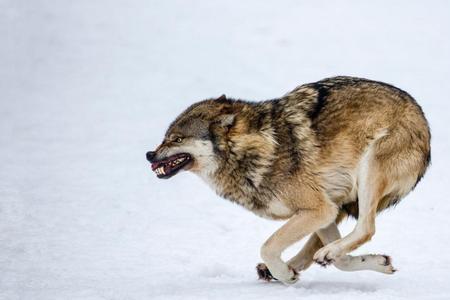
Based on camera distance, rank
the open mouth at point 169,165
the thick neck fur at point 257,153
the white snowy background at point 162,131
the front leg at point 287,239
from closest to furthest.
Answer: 1. the front leg at point 287,239
2. the thick neck fur at point 257,153
3. the open mouth at point 169,165
4. the white snowy background at point 162,131

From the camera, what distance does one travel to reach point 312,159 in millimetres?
6484

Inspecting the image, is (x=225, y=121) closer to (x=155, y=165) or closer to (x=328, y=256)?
(x=155, y=165)

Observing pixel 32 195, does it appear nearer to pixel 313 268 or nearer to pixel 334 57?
pixel 313 268

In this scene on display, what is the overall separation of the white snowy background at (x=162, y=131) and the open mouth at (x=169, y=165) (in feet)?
3.43

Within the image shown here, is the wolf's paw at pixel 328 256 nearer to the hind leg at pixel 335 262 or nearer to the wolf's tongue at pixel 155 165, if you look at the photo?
the hind leg at pixel 335 262

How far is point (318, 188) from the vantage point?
6430 millimetres

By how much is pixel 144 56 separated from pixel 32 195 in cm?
712

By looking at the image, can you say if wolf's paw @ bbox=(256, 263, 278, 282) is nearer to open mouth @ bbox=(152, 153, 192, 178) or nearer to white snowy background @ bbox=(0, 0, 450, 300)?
white snowy background @ bbox=(0, 0, 450, 300)

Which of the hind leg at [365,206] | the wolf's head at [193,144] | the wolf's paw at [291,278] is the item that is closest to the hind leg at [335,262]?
the hind leg at [365,206]

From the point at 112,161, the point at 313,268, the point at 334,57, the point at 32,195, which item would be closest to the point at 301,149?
the point at 313,268

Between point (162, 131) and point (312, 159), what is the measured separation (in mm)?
6911

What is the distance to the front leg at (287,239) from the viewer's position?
20.5 ft

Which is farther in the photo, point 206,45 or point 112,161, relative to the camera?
point 206,45

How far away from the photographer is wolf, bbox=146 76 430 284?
631 cm
